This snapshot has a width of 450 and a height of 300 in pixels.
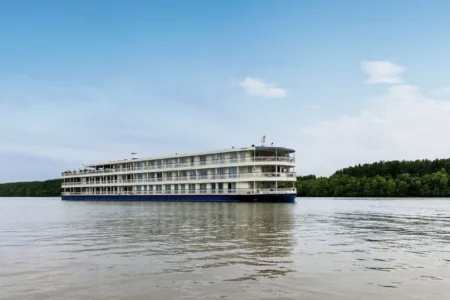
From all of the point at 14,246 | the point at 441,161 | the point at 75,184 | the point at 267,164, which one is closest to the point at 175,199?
the point at 267,164

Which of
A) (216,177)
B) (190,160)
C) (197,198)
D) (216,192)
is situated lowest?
(197,198)

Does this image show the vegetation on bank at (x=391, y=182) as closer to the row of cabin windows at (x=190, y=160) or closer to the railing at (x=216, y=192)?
the row of cabin windows at (x=190, y=160)

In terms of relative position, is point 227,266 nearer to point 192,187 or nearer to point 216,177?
point 216,177

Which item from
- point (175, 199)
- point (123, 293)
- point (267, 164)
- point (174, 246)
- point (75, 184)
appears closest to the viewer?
point (123, 293)

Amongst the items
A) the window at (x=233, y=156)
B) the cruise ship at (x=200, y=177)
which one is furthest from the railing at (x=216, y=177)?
the window at (x=233, y=156)

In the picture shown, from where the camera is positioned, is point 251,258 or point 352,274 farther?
point 251,258

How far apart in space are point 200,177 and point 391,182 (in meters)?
65.4

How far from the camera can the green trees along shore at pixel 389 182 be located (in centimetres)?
11606

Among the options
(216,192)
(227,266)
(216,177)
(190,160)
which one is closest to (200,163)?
(190,160)

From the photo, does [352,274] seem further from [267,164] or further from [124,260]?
[267,164]

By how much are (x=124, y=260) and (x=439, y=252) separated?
1049cm

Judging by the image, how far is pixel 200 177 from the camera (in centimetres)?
7519

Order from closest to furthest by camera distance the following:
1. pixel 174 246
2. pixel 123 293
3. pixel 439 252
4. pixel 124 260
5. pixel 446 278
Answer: pixel 123 293 < pixel 446 278 < pixel 124 260 < pixel 439 252 < pixel 174 246

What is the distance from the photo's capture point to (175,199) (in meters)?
78.1
